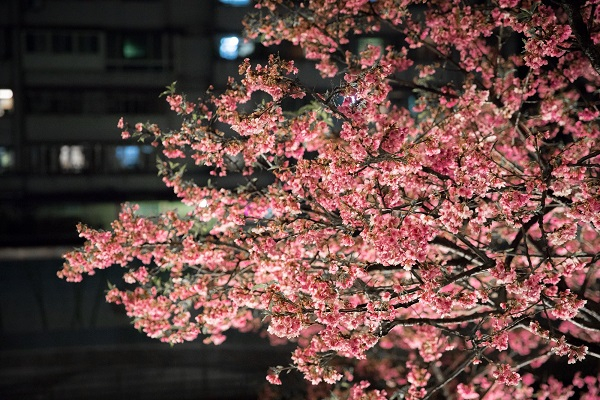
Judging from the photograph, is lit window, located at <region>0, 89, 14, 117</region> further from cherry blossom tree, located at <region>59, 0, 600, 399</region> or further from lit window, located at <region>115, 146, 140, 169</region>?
cherry blossom tree, located at <region>59, 0, 600, 399</region>

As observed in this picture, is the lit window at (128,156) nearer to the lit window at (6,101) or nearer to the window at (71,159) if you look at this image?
the window at (71,159)

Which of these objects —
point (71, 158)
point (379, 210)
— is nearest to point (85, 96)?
point (71, 158)

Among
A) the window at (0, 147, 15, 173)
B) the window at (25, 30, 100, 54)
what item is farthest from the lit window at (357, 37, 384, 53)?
the window at (0, 147, 15, 173)

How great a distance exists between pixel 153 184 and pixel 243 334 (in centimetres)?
1680

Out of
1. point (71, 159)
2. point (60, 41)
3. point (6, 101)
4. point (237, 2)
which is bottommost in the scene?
point (71, 159)

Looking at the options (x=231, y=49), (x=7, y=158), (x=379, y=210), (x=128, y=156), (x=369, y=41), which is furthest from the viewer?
(x=128, y=156)

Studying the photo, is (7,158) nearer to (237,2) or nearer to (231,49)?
(231,49)

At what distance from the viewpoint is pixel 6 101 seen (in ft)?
109

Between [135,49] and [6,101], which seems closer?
[6,101]

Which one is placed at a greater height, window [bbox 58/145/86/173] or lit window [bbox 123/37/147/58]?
lit window [bbox 123/37/147/58]

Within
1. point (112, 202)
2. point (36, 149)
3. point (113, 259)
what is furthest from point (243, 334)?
point (36, 149)

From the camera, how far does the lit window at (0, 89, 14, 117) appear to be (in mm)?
33281

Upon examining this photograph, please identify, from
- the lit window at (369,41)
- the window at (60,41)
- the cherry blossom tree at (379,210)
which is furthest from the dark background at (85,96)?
the cherry blossom tree at (379,210)

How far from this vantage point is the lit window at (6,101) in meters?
33.3
